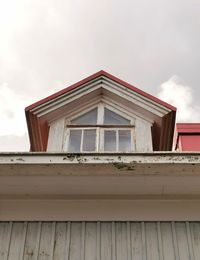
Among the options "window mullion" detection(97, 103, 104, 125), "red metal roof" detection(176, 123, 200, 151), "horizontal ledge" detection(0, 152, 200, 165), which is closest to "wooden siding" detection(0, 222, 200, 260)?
"horizontal ledge" detection(0, 152, 200, 165)

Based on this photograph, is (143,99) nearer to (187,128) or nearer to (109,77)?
(109,77)

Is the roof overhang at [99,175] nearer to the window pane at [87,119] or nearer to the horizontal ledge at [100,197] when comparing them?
the horizontal ledge at [100,197]

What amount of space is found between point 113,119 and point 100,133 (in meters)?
0.40

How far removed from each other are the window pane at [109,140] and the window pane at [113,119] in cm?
20

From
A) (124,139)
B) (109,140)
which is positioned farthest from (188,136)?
(109,140)

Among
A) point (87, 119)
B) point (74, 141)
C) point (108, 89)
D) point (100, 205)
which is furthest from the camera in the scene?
point (108, 89)

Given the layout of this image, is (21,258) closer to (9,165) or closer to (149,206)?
(9,165)

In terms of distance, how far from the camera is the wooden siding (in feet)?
9.09

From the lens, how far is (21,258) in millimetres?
2768

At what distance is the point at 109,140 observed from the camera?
4.41 meters

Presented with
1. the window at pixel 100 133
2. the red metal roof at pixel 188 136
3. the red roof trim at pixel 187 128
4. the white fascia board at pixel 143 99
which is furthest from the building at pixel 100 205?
the red roof trim at pixel 187 128

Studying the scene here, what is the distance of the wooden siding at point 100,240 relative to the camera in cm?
277

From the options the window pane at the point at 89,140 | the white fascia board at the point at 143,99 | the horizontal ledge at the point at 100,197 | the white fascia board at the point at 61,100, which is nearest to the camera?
the horizontal ledge at the point at 100,197

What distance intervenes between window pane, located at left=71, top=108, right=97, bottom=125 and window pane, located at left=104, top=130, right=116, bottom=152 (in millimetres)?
302
